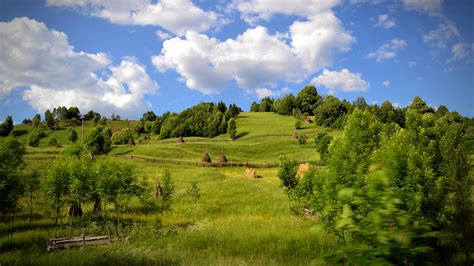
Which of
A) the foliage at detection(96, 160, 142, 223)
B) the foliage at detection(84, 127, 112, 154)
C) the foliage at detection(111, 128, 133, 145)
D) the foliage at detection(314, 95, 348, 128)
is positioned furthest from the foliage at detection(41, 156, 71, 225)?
the foliage at detection(314, 95, 348, 128)

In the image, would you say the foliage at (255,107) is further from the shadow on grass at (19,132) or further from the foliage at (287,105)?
the shadow on grass at (19,132)

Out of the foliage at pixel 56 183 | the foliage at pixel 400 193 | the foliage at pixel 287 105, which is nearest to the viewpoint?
the foliage at pixel 400 193

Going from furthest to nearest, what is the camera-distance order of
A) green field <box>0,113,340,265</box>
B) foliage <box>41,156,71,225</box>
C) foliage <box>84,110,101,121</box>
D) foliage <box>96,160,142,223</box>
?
foliage <box>84,110,101,121</box> → foliage <box>41,156,71,225</box> → foliage <box>96,160,142,223</box> → green field <box>0,113,340,265</box>

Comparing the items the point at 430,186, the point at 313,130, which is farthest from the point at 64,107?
the point at 430,186

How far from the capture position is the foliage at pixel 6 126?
11518cm

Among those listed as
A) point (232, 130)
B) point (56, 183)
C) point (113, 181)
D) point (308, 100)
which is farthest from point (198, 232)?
point (308, 100)

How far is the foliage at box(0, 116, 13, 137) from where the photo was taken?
378 feet

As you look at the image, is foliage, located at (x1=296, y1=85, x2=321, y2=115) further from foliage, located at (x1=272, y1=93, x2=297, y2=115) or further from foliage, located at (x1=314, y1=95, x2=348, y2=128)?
foliage, located at (x1=314, y1=95, x2=348, y2=128)

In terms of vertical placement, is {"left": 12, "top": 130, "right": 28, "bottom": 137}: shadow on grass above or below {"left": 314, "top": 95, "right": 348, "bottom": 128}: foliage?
below

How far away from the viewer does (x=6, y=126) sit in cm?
11712

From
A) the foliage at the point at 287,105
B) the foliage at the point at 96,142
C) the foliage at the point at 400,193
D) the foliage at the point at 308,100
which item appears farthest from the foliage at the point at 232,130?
the foliage at the point at 400,193

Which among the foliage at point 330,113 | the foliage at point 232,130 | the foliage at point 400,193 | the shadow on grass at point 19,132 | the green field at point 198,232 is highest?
the foliage at point 330,113

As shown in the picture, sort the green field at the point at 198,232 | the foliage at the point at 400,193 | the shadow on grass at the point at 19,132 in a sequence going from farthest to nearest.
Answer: the shadow on grass at the point at 19,132 → the green field at the point at 198,232 → the foliage at the point at 400,193

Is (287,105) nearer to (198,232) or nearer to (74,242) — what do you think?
(198,232)
